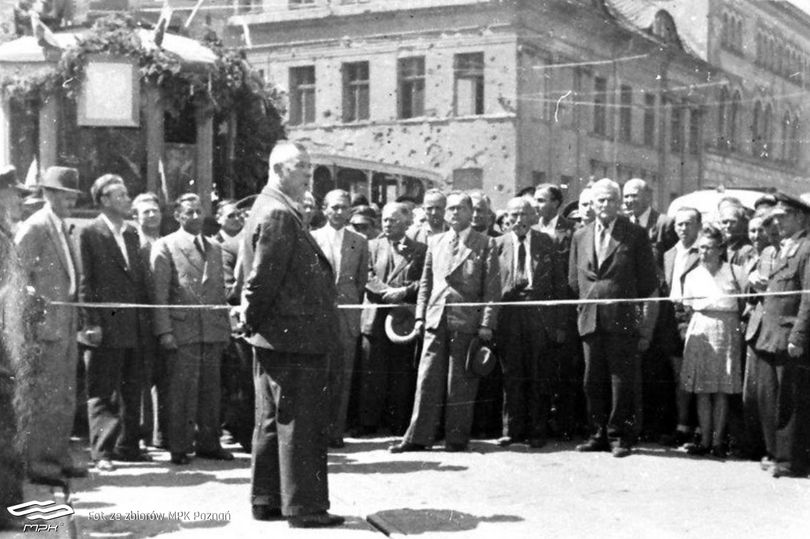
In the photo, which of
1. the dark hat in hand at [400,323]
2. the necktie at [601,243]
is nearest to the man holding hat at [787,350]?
the necktie at [601,243]

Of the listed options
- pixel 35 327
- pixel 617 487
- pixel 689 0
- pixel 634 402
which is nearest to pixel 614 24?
pixel 689 0

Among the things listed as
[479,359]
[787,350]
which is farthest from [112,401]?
[787,350]

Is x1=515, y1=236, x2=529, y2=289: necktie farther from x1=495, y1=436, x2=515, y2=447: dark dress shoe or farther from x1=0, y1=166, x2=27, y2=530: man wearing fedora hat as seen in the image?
x1=0, y1=166, x2=27, y2=530: man wearing fedora hat

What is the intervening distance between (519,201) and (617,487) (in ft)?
9.25

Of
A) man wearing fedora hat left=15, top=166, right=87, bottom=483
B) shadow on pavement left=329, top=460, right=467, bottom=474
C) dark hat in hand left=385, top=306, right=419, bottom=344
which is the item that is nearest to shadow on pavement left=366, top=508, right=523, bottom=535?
shadow on pavement left=329, top=460, right=467, bottom=474

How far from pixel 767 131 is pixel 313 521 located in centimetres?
904

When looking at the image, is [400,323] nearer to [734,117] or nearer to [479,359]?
[479,359]

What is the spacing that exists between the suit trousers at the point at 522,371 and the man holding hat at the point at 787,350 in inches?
73.3

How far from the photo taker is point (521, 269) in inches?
348

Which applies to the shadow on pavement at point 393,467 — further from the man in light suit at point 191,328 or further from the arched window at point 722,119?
the arched window at point 722,119

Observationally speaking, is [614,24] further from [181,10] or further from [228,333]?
[228,333]

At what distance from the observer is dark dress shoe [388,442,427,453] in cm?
842

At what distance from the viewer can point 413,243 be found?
9.36 meters

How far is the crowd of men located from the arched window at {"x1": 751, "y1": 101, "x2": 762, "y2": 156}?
371cm
